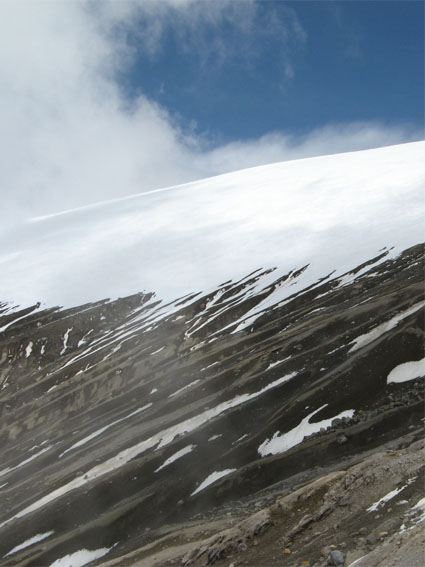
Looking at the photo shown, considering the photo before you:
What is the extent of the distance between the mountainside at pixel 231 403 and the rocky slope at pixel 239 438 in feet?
0.53

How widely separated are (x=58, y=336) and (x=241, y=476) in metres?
65.3

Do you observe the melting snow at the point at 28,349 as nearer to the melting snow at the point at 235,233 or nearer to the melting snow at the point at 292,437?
the melting snow at the point at 235,233

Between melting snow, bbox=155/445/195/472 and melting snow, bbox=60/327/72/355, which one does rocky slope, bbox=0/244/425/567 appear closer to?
melting snow, bbox=155/445/195/472

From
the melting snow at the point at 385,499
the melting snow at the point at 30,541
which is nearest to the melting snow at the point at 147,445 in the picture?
the melting snow at the point at 30,541

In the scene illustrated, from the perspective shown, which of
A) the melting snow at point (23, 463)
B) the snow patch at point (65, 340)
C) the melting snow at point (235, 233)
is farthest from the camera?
the melting snow at point (235, 233)

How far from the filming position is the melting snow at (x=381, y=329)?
42000 millimetres

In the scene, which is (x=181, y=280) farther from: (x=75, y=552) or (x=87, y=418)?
(x=75, y=552)

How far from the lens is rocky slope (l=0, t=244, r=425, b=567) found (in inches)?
731

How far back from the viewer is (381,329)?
140ft

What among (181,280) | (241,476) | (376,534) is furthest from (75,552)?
(181,280)

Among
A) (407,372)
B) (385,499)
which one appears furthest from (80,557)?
(407,372)

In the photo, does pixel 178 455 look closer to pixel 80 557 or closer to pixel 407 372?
pixel 80 557

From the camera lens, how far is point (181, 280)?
101m

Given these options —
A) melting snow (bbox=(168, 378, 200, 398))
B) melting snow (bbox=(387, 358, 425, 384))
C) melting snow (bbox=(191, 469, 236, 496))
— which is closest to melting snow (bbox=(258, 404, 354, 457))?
melting snow (bbox=(191, 469, 236, 496))
